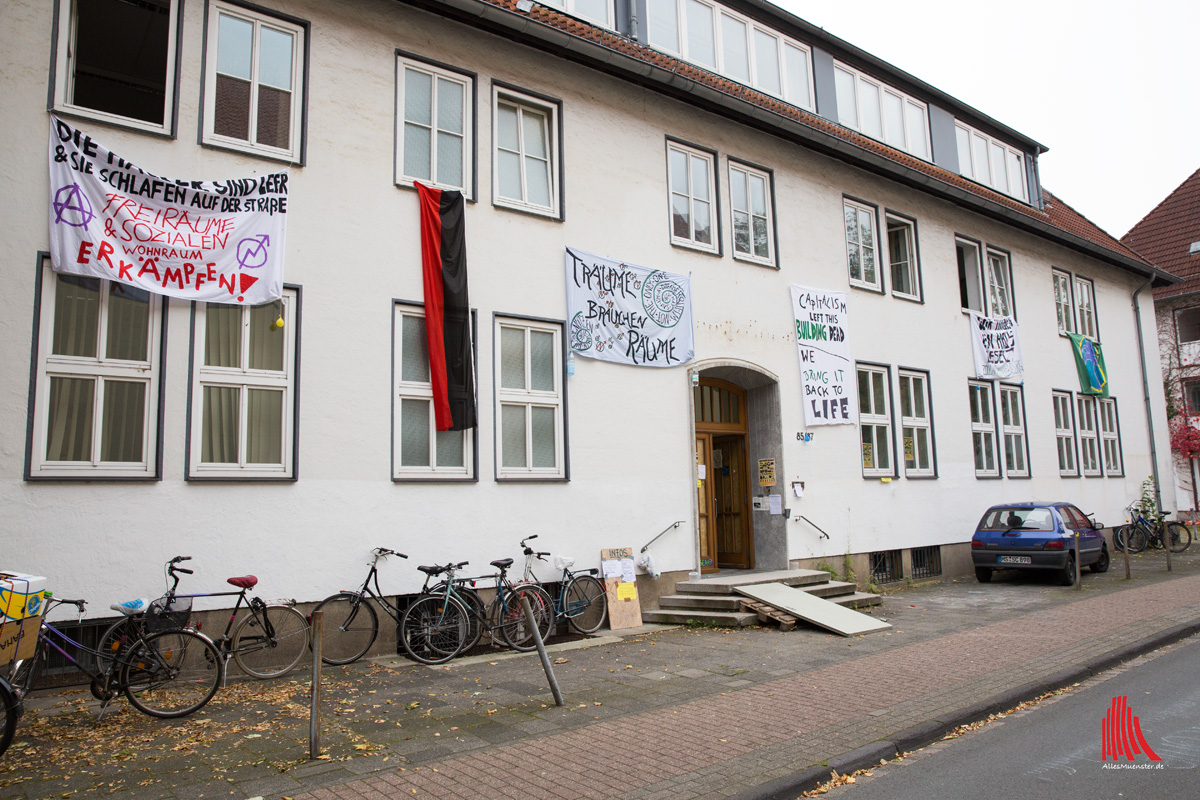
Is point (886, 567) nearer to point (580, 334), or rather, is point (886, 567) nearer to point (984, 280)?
point (984, 280)

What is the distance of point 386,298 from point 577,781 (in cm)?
631

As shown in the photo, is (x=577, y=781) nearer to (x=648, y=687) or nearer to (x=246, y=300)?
(x=648, y=687)

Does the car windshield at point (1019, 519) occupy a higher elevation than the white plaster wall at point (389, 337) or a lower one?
lower

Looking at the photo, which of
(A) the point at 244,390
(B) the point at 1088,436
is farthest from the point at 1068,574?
(A) the point at 244,390

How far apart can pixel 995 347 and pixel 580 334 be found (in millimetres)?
11182

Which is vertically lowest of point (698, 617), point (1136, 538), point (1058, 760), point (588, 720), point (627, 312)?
point (1058, 760)

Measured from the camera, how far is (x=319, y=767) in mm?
5336

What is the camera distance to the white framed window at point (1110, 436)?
21.7 meters

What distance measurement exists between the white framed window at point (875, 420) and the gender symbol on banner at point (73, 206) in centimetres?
1189

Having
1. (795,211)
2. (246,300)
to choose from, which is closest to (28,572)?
(246,300)

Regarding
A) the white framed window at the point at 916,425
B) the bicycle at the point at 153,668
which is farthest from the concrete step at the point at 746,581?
the bicycle at the point at 153,668

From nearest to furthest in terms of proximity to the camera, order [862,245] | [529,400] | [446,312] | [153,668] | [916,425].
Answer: [153,668] < [446,312] < [529,400] < [862,245] < [916,425]

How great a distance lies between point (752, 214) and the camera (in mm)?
14133

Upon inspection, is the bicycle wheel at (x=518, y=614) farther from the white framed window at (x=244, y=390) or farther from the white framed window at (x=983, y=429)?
the white framed window at (x=983, y=429)
